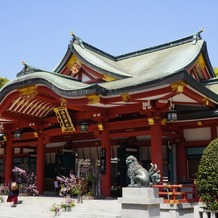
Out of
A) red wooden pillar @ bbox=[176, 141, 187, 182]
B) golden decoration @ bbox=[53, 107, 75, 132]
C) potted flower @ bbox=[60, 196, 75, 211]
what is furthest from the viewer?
golden decoration @ bbox=[53, 107, 75, 132]

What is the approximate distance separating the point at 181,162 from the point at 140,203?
21.7 ft

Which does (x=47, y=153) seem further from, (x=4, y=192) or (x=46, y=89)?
(x=46, y=89)

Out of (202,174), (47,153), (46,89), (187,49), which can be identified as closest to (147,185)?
(202,174)

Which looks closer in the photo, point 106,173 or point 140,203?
point 140,203

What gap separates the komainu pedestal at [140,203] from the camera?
30.1 feet

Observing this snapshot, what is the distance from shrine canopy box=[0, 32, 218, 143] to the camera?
12289mm

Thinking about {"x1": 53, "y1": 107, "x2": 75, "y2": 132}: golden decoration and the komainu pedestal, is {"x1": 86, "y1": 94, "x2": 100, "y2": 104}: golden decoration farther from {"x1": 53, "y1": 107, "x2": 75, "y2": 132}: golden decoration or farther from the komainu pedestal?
the komainu pedestal

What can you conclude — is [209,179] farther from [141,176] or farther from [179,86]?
[179,86]

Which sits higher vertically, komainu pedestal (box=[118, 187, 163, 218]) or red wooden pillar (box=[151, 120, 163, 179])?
red wooden pillar (box=[151, 120, 163, 179])

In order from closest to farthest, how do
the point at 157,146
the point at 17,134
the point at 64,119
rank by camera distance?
1. the point at 157,146
2. the point at 64,119
3. the point at 17,134

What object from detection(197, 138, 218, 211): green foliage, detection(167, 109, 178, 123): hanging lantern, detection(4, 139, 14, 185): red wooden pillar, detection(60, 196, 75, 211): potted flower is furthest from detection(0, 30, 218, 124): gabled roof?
detection(60, 196, 75, 211): potted flower

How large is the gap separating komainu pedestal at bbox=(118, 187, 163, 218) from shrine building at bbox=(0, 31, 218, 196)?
11.8 feet

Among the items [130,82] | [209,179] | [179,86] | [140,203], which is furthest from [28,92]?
[209,179]

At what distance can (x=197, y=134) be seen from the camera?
15.3m
